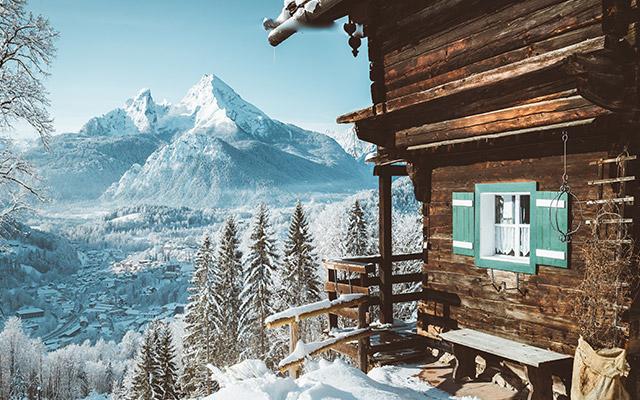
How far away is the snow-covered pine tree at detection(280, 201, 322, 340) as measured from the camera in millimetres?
32625

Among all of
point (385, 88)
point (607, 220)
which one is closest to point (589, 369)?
point (607, 220)

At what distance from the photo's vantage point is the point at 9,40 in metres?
Answer: 9.65

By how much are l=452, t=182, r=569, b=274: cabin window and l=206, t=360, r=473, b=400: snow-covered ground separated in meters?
2.44

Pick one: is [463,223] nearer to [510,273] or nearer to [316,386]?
[510,273]

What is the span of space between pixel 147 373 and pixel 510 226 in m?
30.5

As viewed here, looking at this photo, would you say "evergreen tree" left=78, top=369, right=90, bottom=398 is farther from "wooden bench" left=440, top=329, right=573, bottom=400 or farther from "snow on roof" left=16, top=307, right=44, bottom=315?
"snow on roof" left=16, top=307, right=44, bottom=315

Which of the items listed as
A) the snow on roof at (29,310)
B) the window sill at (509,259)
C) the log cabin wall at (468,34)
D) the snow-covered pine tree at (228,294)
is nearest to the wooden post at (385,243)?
the log cabin wall at (468,34)

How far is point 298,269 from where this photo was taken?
109 ft

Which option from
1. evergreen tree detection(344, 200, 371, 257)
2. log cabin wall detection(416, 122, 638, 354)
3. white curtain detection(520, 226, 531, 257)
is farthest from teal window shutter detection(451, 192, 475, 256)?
evergreen tree detection(344, 200, 371, 257)

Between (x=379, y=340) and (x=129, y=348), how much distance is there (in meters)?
111

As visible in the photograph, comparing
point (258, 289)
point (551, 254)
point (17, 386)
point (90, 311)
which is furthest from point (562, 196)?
point (90, 311)

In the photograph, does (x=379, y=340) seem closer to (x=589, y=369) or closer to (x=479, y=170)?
(x=479, y=170)

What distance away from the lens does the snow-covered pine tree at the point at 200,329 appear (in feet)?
106

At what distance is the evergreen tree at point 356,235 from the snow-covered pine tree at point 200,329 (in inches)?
392
